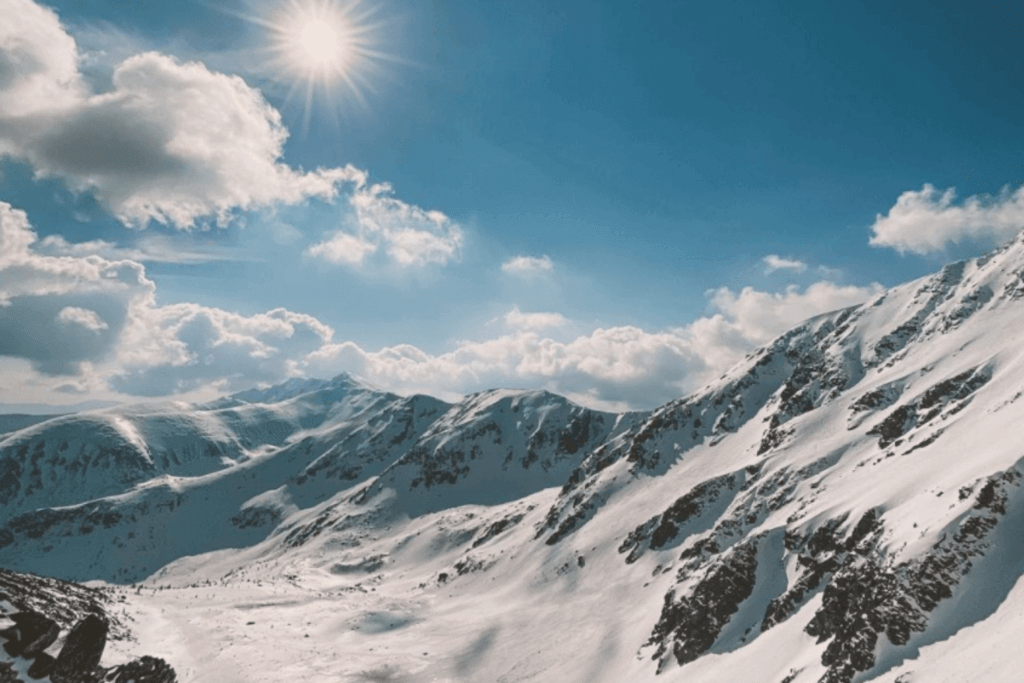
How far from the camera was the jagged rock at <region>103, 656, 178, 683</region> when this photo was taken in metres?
42.1

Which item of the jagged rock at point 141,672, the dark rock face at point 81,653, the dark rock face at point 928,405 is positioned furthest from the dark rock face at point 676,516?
the dark rock face at point 81,653

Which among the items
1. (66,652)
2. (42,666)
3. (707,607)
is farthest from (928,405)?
(42,666)

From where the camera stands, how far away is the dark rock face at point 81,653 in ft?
128

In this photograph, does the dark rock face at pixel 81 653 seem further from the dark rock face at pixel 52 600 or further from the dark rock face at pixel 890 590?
the dark rock face at pixel 890 590

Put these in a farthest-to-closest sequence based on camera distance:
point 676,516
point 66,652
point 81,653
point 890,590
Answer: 1. point 676,516
2. point 81,653
3. point 66,652
4. point 890,590

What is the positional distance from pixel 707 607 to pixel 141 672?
47.7m

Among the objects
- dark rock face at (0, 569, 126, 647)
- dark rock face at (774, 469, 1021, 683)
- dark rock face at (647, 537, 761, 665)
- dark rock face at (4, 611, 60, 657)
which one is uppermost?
dark rock face at (0, 569, 126, 647)

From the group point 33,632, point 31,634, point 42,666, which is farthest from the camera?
point 33,632

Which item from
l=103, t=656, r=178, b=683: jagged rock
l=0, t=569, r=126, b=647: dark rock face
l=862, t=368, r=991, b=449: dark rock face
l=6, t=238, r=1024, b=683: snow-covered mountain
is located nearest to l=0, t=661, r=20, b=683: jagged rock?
l=0, t=569, r=126, b=647: dark rock face

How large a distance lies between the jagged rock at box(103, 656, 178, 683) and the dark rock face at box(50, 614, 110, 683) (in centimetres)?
154

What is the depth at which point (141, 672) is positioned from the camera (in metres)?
43.5

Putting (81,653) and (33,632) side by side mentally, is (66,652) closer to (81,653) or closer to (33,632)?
(81,653)

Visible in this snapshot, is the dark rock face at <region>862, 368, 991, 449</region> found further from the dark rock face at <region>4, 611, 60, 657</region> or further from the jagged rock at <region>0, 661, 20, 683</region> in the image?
the jagged rock at <region>0, 661, 20, 683</region>

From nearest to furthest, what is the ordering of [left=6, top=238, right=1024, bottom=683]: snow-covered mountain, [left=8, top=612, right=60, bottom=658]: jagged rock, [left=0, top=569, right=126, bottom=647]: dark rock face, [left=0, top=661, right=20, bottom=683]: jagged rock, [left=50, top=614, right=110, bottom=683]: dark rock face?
[left=6, top=238, right=1024, bottom=683]: snow-covered mountain, [left=0, top=661, right=20, bottom=683]: jagged rock, [left=8, top=612, right=60, bottom=658]: jagged rock, [left=50, top=614, right=110, bottom=683]: dark rock face, [left=0, top=569, right=126, bottom=647]: dark rock face
